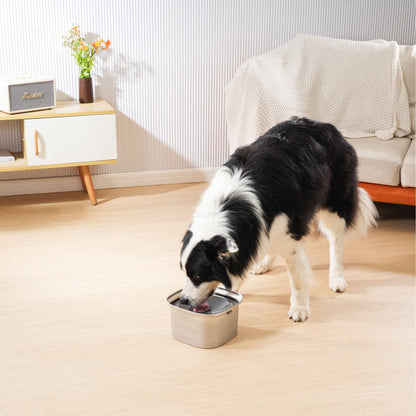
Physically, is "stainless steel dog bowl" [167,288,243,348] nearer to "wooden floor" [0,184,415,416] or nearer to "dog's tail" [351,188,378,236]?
"wooden floor" [0,184,415,416]

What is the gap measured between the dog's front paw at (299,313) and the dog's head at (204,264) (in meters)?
0.48

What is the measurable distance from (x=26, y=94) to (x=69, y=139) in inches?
14.1

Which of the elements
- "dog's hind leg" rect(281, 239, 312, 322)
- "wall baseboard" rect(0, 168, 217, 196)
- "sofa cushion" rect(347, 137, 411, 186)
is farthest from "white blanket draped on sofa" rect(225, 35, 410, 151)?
"dog's hind leg" rect(281, 239, 312, 322)

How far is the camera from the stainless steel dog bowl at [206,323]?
2.25 meters

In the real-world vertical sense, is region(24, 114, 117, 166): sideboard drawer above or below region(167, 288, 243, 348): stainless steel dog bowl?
above

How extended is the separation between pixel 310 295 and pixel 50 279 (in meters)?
1.23

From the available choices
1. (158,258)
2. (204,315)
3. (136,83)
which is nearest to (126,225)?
(158,258)

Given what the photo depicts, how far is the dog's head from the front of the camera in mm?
2113

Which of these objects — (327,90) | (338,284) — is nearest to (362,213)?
(338,284)

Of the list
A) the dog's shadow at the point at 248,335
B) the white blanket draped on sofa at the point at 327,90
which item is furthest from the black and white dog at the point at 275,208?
the white blanket draped on sofa at the point at 327,90

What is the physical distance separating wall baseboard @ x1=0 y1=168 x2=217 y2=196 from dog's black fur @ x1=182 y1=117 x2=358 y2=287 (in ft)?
5.68

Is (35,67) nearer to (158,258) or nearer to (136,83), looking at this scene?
(136,83)

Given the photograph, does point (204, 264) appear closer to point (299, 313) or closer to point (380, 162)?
point (299, 313)

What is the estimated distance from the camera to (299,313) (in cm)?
251
